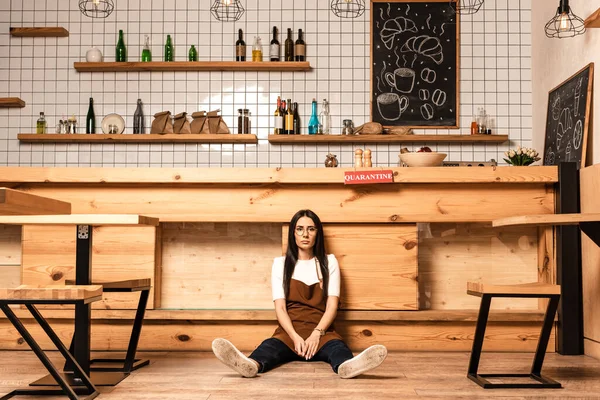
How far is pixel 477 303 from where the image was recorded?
341 centimetres

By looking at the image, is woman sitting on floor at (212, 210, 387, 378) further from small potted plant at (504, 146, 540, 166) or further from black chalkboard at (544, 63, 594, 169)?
black chalkboard at (544, 63, 594, 169)

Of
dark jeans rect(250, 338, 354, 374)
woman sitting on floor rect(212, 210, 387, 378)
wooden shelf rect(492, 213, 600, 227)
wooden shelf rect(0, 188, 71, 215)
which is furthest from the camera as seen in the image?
woman sitting on floor rect(212, 210, 387, 378)

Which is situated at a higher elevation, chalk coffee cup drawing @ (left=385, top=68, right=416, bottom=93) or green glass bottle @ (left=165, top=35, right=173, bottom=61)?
green glass bottle @ (left=165, top=35, right=173, bottom=61)

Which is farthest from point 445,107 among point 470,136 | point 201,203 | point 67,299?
point 67,299

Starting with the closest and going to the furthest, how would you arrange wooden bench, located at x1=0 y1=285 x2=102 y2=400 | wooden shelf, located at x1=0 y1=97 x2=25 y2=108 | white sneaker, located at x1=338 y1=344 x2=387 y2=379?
wooden bench, located at x1=0 y1=285 x2=102 y2=400
white sneaker, located at x1=338 y1=344 x2=387 y2=379
wooden shelf, located at x1=0 y1=97 x2=25 y2=108

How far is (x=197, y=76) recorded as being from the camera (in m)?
4.90

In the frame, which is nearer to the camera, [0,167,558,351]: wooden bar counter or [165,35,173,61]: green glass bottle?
[0,167,558,351]: wooden bar counter

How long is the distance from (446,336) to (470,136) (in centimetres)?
178

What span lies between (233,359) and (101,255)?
1139 mm

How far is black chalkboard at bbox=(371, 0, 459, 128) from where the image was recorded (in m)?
4.82

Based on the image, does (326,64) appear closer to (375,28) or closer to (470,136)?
(375,28)

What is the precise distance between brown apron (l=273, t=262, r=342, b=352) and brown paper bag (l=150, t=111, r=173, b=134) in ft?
6.53

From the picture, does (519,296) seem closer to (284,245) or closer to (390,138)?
(284,245)

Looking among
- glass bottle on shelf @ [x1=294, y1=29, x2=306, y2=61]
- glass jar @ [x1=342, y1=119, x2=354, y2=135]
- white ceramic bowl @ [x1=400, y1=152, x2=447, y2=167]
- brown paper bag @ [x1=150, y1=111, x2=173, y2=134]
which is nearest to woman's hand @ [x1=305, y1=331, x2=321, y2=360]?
white ceramic bowl @ [x1=400, y1=152, x2=447, y2=167]
